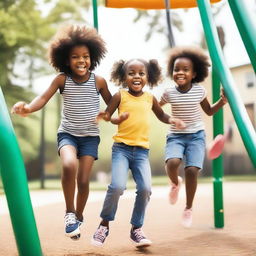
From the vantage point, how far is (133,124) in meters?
3.20

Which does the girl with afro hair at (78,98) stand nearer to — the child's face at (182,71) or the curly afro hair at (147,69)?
the curly afro hair at (147,69)

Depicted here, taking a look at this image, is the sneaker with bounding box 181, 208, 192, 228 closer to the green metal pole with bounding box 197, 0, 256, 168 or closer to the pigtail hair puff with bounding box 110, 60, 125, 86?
the pigtail hair puff with bounding box 110, 60, 125, 86

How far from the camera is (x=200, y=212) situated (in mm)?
5883

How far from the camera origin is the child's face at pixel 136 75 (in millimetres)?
3205

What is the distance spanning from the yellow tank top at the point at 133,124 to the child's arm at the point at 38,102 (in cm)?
40

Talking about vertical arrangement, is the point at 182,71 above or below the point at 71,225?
above

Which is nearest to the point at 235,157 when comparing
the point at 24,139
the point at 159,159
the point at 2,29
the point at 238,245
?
the point at 159,159

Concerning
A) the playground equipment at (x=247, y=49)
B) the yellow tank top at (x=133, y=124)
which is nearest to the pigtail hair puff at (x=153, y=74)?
the yellow tank top at (x=133, y=124)

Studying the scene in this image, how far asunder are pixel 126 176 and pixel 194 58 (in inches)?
47.4

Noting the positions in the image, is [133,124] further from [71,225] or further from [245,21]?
[245,21]

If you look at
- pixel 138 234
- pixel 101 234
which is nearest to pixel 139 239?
pixel 138 234

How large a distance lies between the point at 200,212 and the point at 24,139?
294 inches

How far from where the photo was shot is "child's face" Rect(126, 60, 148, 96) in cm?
321

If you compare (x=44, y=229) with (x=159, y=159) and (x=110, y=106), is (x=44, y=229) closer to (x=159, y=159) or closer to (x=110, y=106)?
(x=110, y=106)
